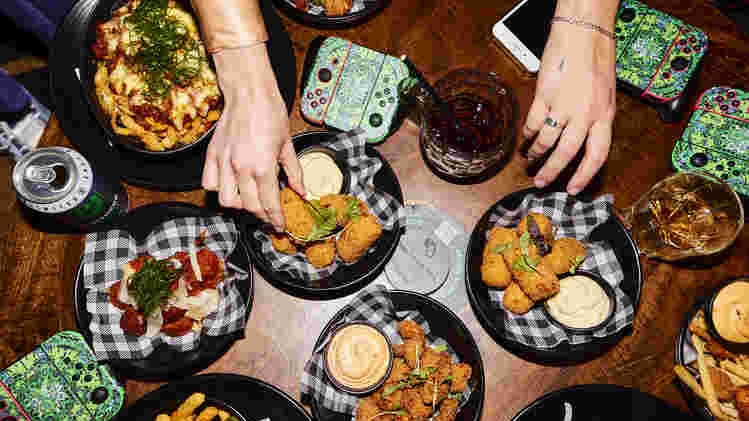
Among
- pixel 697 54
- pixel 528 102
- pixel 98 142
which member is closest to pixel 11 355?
pixel 98 142

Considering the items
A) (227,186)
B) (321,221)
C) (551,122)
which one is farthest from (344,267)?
(551,122)

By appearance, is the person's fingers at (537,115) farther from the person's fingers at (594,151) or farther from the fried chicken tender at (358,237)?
the fried chicken tender at (358,237)

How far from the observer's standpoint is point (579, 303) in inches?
84.2

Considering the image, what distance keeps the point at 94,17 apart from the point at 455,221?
2.05 m

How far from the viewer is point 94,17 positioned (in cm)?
240

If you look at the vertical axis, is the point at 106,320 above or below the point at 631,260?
below

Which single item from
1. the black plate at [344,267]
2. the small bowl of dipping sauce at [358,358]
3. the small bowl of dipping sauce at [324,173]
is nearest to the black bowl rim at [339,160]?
the small bowl of dipping sauce at [324,173]

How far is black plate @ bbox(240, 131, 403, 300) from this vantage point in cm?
218

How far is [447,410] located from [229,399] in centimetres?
96

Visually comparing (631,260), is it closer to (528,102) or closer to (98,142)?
(528,102)

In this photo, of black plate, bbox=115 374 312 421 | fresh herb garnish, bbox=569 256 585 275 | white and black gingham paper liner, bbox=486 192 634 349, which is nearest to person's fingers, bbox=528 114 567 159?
white and black gingham paper liner, bbox=486 192 634 349

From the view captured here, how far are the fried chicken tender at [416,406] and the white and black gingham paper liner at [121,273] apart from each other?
0.78m

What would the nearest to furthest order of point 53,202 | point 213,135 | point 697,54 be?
1. point 53,202
2. point 213,135
3. point 697,54

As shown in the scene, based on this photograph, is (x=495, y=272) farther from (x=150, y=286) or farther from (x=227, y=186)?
(x=150, y=286)
